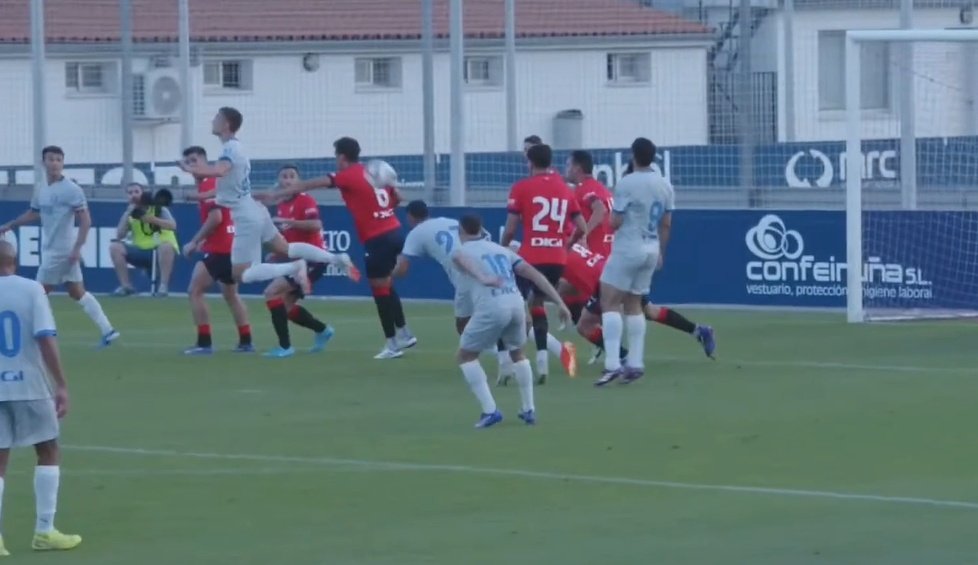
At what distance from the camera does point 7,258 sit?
35.3ft

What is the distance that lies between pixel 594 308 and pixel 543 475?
19.4 ft

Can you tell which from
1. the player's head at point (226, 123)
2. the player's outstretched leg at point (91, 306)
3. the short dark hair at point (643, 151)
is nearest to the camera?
the short dark hair at point (643, 151)

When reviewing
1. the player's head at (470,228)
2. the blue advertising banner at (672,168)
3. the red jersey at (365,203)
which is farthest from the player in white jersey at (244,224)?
the blue advertising banner at (672,168)

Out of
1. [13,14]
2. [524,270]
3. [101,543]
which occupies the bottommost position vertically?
[101,543]

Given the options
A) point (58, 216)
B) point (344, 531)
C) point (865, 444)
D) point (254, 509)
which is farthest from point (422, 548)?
point (58, 216)

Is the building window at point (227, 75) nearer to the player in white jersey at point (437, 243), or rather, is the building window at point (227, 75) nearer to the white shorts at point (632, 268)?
the player in white jersey at point (437, 243)

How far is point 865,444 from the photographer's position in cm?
1420

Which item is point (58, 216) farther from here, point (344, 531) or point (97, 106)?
point (97, 106)

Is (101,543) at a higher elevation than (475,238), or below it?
below

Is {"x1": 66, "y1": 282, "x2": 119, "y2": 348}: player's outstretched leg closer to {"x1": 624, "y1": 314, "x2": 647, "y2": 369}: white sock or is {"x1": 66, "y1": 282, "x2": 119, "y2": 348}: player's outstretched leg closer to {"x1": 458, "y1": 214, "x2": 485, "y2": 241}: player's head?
{"x1": 624, "y1": 314, "x2": 647, "y2": 369}: white sock

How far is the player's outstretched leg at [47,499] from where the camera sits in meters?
10.7

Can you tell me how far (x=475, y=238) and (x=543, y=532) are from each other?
4252 millimetres

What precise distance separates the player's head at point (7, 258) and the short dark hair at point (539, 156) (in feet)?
25.6

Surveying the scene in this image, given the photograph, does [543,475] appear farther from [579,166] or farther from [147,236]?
[147,236]
